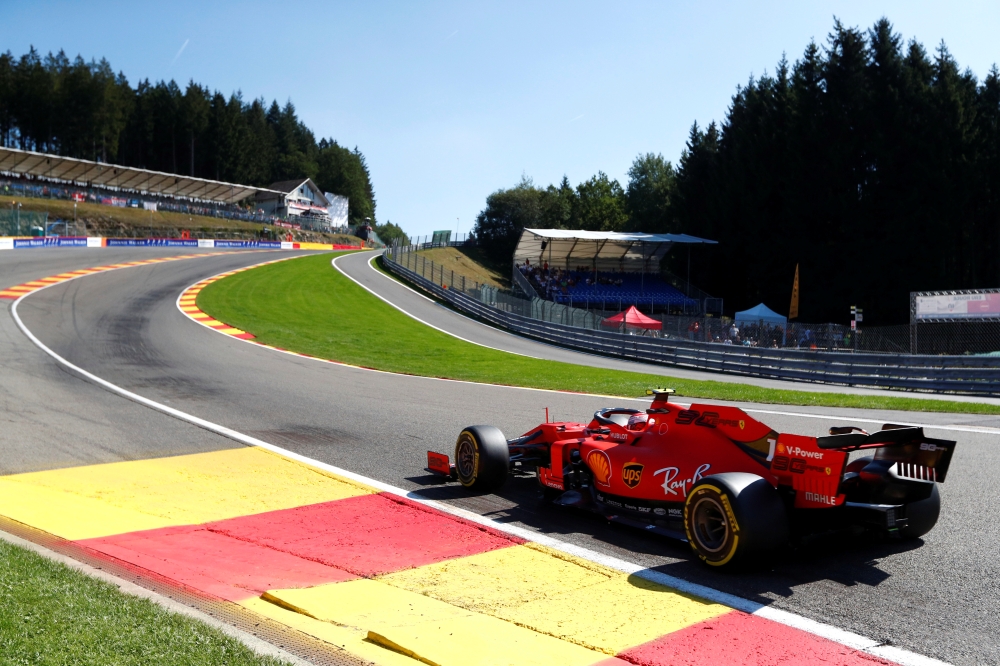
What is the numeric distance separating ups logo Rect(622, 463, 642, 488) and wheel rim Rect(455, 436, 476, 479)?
71.0 inches

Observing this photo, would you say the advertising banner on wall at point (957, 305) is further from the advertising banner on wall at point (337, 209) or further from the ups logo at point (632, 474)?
the advertising banner on wall at point (337, 209)

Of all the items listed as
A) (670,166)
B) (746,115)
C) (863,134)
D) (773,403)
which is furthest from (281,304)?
(670,166)

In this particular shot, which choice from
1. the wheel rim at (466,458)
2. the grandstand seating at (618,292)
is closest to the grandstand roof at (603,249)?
the grandstand seating at (618,292)

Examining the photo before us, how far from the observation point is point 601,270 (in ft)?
192

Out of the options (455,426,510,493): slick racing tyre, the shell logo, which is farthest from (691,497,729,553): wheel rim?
(455,426,510,493): slick racing tyre

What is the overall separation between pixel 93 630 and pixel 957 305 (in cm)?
2769

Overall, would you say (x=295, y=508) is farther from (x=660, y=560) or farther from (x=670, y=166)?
(x=670, y=166)

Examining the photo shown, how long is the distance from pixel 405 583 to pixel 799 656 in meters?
2.61

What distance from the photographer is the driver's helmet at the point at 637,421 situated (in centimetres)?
718

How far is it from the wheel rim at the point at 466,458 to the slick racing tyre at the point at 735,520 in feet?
9.38

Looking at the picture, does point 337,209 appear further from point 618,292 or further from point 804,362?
point 804,362

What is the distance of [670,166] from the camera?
104 meters

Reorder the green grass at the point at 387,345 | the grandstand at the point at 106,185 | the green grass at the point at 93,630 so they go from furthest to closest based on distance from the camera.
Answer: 1. the grandstand at the point at 106,185
2. the green grass at the point at 387,345
3. the green grass at the point at 93,630

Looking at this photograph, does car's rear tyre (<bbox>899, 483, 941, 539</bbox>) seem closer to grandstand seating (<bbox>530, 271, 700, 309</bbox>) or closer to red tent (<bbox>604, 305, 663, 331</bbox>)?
red tent (<bbox>604, 305, 663, 331</bbox>)
